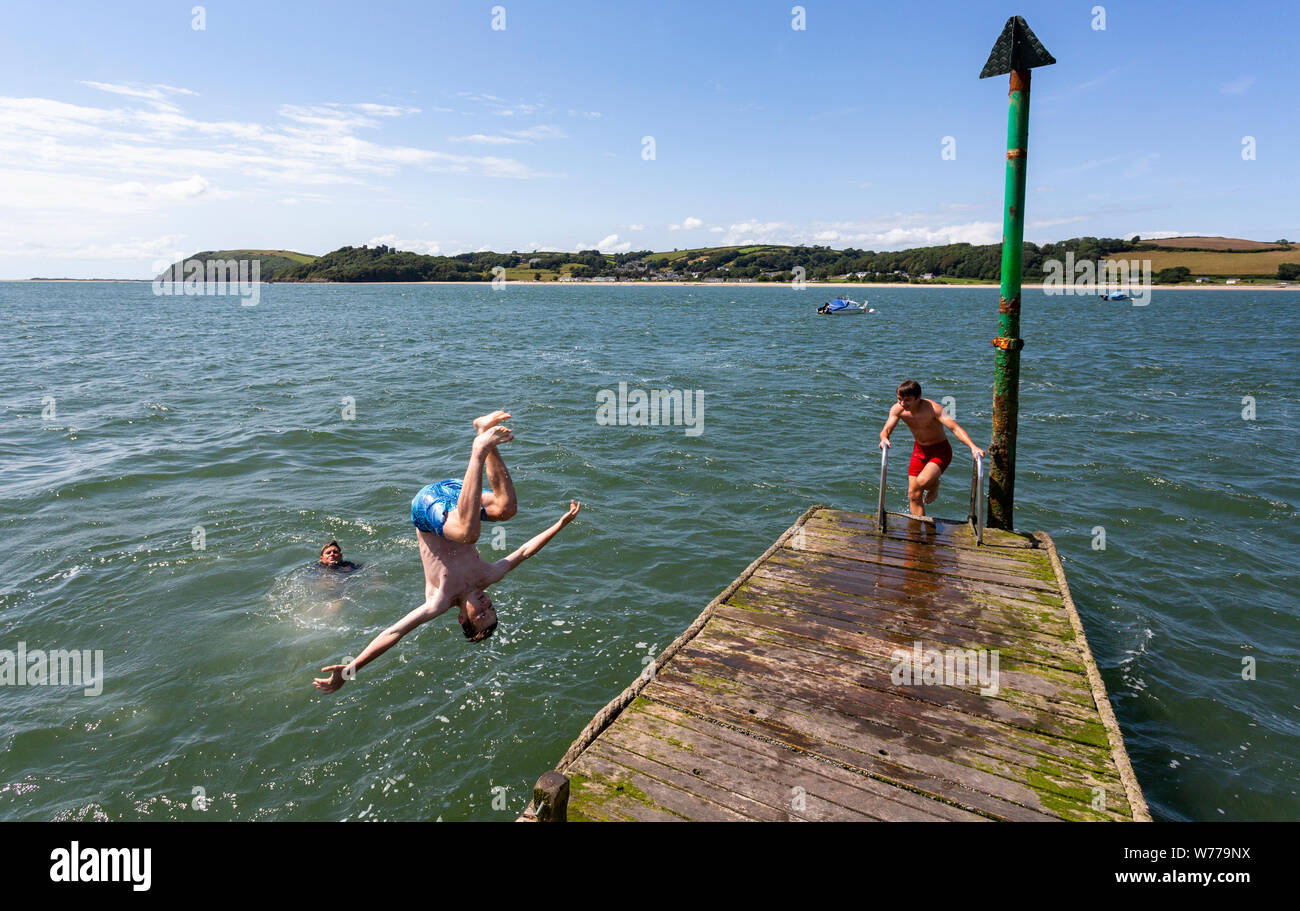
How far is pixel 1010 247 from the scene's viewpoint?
36.4ft

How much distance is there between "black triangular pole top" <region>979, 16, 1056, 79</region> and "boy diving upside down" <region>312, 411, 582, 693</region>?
394 inches

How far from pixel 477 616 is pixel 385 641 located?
2.44ft

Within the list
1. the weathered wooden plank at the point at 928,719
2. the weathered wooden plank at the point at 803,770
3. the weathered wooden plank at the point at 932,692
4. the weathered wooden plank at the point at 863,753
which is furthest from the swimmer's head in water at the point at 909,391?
the weathered wooden plank at the point at 803,770

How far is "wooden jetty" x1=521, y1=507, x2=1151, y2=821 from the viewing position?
17.4 ft

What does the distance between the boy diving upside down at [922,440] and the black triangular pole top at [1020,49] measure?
197 inches

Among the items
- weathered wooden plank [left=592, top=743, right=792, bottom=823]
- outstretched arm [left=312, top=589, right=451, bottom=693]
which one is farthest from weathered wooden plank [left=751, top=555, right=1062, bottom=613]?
outstretched arm [left=312, top=589, right=451, bottom=693]

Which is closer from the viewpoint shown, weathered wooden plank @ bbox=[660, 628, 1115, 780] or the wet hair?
weathered wooden plank @ bbox=[660, 628, 1115, 780]

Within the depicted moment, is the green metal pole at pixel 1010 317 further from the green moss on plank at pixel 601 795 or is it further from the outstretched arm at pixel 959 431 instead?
the green moss on plank at pixel 601 795

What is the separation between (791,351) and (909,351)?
26.8ft

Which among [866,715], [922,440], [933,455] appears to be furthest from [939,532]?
[866,715]

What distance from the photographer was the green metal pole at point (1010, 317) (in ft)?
34.9

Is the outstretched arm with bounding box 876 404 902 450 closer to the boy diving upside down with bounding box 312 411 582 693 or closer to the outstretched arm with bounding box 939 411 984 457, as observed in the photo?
the outstretched arm with bounding box 939 411 984 457
